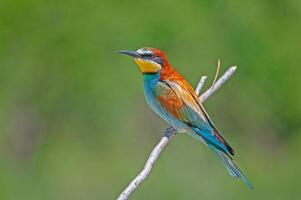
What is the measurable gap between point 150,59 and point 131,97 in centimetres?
171

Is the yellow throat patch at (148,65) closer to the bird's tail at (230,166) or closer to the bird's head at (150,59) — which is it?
the bird's head at (150,59)

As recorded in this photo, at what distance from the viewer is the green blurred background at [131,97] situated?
4.71 meters

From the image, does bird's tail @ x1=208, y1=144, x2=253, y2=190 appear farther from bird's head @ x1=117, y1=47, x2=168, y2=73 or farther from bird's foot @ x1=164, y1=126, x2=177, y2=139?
bird's head @ x1=117, y1=47, x2=168, y2=73

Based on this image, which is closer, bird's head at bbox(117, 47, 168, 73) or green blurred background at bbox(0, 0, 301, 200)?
bird's head at bbox(117, 47, 168, 73)

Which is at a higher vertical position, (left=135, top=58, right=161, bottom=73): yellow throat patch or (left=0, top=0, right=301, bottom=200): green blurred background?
(left=135, top=58, right=161, bottom=73): yellow throat patch

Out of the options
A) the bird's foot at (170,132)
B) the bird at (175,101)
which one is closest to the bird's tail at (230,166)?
the bird at (175,101)

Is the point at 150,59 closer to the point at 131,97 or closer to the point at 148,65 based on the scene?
the point at 148,65

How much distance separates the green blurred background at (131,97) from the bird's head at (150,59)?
4.42 feet

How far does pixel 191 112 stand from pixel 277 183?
1.54 m

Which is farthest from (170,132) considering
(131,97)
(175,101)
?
(131,97)

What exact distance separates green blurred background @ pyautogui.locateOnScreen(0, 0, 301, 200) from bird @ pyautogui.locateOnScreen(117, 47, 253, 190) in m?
1.26

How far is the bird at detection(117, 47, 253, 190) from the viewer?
329 cm

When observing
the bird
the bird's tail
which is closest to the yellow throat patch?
the bird

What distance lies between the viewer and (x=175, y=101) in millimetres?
3367
